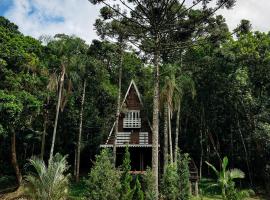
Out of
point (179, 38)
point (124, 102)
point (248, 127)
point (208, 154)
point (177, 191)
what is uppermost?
point (179, 38)

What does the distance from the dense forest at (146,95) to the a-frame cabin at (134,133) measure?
0.90 metres

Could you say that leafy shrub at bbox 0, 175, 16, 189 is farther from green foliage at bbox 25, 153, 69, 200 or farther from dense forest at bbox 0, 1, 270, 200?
green foliage at bbox 25, 153, 69, 200

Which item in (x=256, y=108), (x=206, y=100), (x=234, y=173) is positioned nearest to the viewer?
(x=234, y=173)

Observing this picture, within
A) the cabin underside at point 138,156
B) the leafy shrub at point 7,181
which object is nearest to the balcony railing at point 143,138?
the cabin underside at point 138,156

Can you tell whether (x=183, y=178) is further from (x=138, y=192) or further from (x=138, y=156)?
(x=138, y=156)

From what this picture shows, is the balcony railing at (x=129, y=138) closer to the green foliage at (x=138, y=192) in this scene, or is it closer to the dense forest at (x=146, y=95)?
the dense forest at (x=146, y=95)

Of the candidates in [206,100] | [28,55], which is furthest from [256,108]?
[28,55]

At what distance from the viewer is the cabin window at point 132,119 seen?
32062 mm

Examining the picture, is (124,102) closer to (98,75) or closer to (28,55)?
(98,75)

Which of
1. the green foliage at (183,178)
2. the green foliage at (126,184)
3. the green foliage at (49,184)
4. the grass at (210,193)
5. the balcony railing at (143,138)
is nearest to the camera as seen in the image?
the green foliage at (49,184)

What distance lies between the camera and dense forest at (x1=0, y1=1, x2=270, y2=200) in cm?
2753

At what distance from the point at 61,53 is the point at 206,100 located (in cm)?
1391

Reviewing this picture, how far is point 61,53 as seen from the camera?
1314 inches

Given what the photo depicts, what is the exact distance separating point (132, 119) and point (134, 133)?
1559 mm
